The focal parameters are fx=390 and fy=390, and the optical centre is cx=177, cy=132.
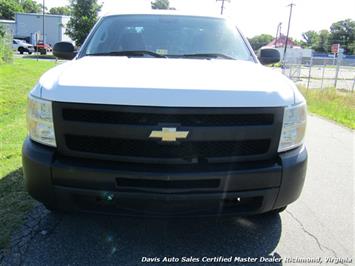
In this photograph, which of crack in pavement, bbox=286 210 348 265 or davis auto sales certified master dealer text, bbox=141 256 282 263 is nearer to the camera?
davis auto sales certified master dealer text, bbox=141 256 282 263

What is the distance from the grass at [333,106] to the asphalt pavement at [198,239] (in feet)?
20.1

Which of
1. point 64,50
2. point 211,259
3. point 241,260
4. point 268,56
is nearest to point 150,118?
point 211,259

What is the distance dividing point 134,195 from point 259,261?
1123 millimetres

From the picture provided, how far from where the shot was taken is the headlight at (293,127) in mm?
2762

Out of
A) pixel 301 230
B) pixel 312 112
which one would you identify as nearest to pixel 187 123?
pixel 301 230

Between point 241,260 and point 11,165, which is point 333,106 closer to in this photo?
point 11,165

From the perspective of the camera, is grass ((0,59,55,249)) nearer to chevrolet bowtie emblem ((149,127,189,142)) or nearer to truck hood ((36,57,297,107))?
truck hood ((36,57,297,107))

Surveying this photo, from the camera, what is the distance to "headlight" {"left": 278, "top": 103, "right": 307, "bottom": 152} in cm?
276

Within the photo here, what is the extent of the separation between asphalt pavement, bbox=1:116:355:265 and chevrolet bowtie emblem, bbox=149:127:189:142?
25.0 inches

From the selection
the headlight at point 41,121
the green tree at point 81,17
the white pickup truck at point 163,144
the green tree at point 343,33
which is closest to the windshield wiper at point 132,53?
the white pickup truck at point 163,144

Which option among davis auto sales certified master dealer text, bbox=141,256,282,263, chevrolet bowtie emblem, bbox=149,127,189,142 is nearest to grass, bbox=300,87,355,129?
davis auto sales certified master dealer text, bbox=141,256,282,263

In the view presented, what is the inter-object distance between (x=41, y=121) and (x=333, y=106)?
1136cm

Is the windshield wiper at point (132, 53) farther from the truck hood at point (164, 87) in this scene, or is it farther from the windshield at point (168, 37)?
the truck hood at point (164, 87)

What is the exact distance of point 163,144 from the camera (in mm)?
2588
